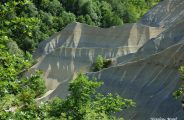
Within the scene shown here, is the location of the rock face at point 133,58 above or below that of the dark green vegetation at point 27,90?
below

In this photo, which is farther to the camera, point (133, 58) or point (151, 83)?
point (133, 58)

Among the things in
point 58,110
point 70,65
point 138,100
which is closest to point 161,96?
point 138,100

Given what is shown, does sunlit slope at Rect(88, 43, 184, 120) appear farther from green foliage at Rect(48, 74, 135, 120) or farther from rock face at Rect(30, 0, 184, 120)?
green foliage at Rect(48, 74, 135, 120)

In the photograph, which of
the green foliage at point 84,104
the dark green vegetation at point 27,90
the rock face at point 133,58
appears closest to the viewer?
the dark green vegetation at point 27,90

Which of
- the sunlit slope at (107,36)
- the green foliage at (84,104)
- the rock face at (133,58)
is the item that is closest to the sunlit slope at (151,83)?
the rock face at (133,58)

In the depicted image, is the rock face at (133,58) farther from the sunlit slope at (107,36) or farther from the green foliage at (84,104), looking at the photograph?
the green foliage at (84,104)

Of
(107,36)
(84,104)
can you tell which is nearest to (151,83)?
(84,104)

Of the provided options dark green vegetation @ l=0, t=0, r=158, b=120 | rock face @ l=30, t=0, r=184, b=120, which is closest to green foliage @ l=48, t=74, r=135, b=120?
dark green vegetation @ l=0, t=0, r=158, b=120

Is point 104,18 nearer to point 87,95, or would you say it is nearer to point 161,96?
point 161,96

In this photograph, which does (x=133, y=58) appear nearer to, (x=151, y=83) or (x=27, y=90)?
(x=151, y=83)
